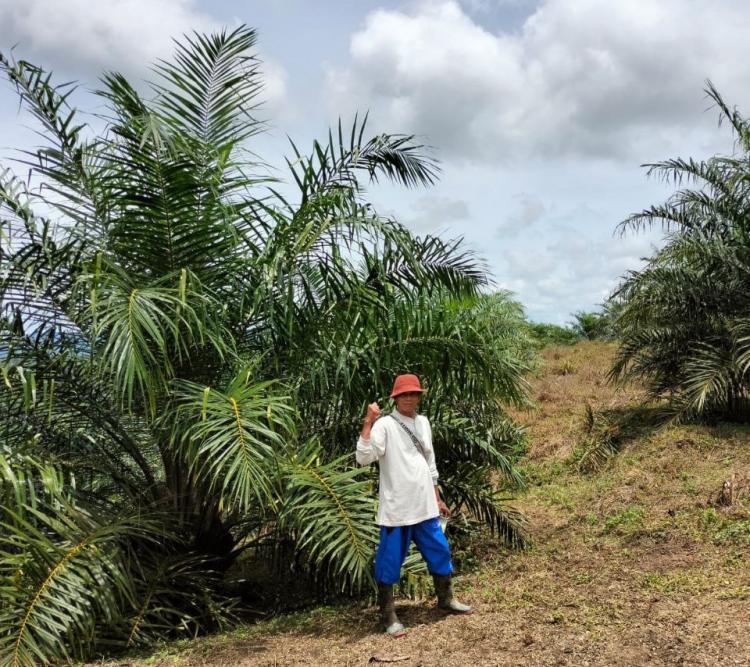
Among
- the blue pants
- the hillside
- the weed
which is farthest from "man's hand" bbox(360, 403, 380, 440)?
the weed

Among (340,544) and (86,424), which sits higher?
(86,424)

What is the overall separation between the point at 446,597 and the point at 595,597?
1017 millimetres

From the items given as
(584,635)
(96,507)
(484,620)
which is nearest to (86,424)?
(96,507)

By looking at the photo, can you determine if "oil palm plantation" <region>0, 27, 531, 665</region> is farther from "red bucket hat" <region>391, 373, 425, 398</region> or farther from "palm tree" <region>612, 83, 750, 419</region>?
"palm tree" <region>612, 83, 750, 419</region>

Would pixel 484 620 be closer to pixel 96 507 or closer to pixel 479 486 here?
pixel 479 486

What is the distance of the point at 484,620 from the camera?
16.7 feet

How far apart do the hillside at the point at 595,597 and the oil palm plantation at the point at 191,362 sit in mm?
573

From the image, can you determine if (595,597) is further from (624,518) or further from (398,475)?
(624,518)

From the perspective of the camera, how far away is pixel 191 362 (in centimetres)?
611

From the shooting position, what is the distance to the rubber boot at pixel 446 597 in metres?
5.21

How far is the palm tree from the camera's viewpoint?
11.0 m

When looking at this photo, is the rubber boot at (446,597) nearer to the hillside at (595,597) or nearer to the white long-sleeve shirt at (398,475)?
the hillside at (595,597)

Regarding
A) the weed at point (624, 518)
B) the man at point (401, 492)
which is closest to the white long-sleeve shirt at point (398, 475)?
the man at point (401, 492)

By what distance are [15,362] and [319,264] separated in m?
2.35
